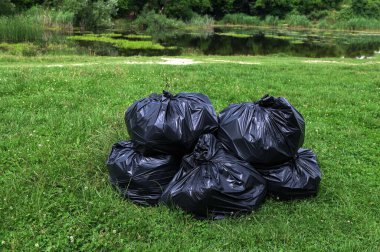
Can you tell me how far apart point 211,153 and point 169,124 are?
49cm

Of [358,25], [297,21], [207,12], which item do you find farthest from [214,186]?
[207,12]

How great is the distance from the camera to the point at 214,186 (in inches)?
137

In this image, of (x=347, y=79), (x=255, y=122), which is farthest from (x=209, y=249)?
(x=347, y=79)

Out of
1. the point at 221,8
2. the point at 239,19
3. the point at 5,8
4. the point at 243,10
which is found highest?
the point at 221,8

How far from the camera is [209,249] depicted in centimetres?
317

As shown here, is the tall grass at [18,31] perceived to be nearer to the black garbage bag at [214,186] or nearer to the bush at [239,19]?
the black garbage bag at [214,186]

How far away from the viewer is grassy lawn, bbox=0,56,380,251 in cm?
327

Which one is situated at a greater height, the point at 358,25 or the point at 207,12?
the point at 207,12

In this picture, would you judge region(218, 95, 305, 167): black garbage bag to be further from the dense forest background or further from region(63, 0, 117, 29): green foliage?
the dense forest background

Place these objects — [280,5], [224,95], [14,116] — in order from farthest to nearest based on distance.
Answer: [280,5] < [224,95] < [14,116]

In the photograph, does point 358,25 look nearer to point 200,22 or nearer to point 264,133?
point 200,22

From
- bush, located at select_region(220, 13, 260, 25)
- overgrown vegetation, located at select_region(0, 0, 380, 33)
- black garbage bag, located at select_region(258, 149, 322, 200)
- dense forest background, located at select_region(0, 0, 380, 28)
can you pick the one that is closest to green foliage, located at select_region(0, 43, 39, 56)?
overgrown vegetation, located at select_region(0, 0, 380, 33)

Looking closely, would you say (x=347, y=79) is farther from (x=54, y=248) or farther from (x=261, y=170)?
(x=54, y=248)

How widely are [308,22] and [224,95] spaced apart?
5555 cm
